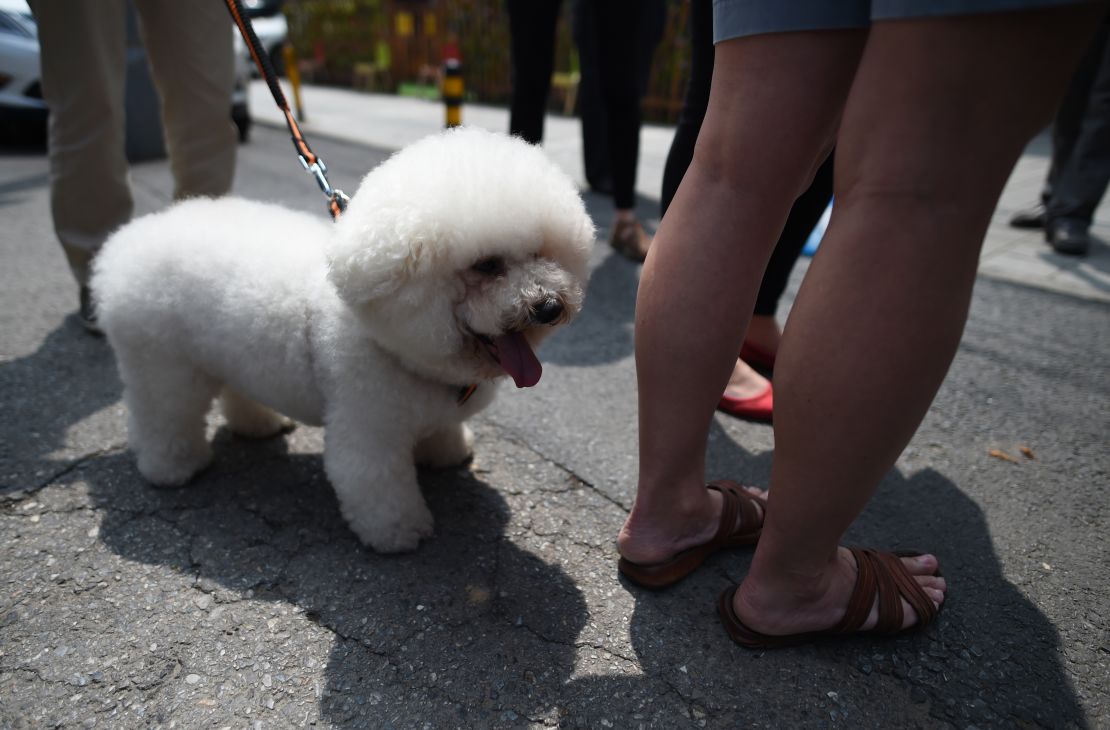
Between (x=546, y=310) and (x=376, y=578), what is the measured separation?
78 centimetres

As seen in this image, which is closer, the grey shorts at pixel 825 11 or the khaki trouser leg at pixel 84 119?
the grey shorts at pixel 825 11

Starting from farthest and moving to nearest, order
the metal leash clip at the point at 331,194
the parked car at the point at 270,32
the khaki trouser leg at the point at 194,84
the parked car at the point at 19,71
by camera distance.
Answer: the parked car at the point at 270,32, the parked car at the point at 19,71, the khaki trouser leg at the point at 194,84, the metal leash clip at the point at 331,194

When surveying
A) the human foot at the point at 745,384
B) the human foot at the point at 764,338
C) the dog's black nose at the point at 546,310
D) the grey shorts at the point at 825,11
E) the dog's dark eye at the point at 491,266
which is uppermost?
the grey shorts at the point at 825,11

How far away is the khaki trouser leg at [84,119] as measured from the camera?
227 centimetres

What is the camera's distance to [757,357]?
8.00 feet

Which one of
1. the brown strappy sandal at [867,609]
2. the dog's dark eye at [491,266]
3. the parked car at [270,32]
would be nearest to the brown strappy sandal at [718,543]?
the brown strappy sandal at [867,609]

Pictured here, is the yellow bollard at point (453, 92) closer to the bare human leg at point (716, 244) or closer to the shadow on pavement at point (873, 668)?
the bare human leg at point (716, 244)

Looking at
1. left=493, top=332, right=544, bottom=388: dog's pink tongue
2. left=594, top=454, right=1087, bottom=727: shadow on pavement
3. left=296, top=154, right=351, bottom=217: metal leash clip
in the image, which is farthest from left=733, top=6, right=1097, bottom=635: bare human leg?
left=296, top=154, right=351, bottom=217: metal leash clip

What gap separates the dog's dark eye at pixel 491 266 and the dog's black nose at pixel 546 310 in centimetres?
12

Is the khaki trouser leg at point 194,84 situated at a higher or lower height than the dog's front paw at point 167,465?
higher

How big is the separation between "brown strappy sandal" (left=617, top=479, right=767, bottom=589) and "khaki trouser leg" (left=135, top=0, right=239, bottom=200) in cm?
233

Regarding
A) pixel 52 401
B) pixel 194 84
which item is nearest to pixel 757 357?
pixel 194 84

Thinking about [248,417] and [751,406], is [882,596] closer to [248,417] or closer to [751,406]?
[751,406]

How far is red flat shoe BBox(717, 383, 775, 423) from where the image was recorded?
2186mm
